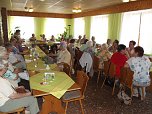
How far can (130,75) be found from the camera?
3.29 m

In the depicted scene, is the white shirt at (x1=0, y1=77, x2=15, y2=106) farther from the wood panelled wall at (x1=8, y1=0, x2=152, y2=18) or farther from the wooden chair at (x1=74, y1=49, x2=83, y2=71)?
the wood panelled wall at (x1=8, y1=0, x2=152, y2=18)

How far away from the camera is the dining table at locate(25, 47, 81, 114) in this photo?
239 cm

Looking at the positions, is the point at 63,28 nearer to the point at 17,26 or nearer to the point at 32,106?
the point at 17,26

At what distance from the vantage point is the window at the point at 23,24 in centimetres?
1085

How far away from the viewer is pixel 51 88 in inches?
97.0

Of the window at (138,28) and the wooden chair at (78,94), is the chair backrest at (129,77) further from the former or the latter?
the window at (138,28)

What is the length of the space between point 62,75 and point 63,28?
9.47 m

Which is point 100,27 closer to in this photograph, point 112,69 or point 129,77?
point 112,69

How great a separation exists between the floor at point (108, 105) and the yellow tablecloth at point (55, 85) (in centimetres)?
74

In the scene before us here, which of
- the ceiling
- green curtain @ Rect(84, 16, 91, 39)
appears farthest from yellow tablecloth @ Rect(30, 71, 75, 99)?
green curtain @ Rect(84, 16, 91, 39)

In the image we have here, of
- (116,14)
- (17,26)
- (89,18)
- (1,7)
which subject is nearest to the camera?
(116,14)

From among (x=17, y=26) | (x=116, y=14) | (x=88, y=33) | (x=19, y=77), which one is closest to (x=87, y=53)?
(x=19, y=77)

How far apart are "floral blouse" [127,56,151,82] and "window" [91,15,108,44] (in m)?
4.82

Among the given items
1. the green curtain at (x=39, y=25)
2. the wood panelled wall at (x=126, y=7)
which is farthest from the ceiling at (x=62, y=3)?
the green curtain at (x=39, y=25)
